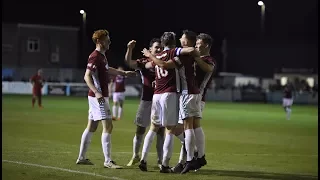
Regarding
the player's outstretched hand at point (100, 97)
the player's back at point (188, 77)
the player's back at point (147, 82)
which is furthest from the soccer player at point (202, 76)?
the player's outstretched hand at point (100, 97)

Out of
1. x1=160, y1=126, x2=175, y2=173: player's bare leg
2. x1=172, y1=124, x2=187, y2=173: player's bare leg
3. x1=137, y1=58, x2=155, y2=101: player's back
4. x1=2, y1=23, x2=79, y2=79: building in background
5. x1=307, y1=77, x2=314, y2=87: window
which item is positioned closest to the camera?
x1=160, y1=126, x2=175, y2=173: player's bare leg

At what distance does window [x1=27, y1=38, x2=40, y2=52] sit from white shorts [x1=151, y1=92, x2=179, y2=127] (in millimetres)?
71862

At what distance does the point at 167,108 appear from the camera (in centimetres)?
1162

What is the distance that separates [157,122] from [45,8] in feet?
258

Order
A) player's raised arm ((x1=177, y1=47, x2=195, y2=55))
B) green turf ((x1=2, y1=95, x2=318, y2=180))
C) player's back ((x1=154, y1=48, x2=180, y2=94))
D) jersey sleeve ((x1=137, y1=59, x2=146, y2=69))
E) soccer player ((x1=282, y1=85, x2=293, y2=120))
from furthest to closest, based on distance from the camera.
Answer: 1. soccer player ((x1=282, y1=85, x2=293, y2=120))
2. jersey sleeve ((x1=137, y1=59, x2=146, y2=69))
3. player's back ((x1=154, y1=48, x2=180, y2=94))
4. green turf ((x1=2, y1=95, x2=318, y2=180))
5. player's raised arm ((x1=177, y1=47, x2=195, y2=55))

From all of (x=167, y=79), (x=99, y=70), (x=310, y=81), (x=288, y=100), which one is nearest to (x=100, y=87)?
(x=99, y=70)

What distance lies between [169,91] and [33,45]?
72.3 metres

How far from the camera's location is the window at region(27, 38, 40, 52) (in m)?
81.4

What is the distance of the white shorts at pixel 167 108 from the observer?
11617 mm

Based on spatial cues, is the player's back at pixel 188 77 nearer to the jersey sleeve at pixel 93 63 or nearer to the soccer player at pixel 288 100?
the jersey sleeve at pixel 93 63

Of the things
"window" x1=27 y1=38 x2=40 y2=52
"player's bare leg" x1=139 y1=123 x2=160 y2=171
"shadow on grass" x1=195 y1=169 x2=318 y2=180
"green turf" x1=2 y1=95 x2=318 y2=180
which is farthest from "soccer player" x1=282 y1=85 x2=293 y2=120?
"window" x1=27 y1=38 x2=40 y2=52

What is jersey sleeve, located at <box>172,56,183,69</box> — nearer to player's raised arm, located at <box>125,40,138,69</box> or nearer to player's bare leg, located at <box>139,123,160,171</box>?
player's raised arm, located at <box>125,40,138,69</box>

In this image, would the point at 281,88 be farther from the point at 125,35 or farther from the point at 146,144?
the point at 146,144

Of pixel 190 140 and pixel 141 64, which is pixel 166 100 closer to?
pixel 190 140
